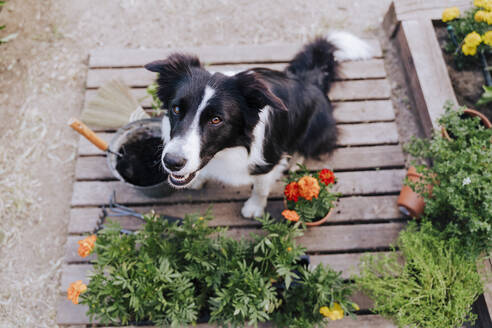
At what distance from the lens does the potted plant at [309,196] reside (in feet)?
6.87

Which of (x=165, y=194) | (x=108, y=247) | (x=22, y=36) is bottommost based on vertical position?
(x=108, y=247)

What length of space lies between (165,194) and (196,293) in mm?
845

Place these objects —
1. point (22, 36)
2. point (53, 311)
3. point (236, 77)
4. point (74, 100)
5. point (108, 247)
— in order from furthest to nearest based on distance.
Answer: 1. point (22, 36)
2. point (74, 100)
3. point (53, 311)
4. point (108, 247)
5. point (236, 77)

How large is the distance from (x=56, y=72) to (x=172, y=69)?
2123mm

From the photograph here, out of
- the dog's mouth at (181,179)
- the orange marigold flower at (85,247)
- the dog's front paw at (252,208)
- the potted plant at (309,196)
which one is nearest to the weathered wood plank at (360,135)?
the potted plant at (309,196)

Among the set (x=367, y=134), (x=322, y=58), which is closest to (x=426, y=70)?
(x=367, y=134)

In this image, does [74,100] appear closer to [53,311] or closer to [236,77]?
[53,311]

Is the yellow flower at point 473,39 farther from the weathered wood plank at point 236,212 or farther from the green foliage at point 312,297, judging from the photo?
the green foliage at point 312,297

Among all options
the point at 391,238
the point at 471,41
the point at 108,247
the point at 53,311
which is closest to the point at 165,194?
the point at 108,247

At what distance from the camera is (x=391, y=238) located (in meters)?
2.74

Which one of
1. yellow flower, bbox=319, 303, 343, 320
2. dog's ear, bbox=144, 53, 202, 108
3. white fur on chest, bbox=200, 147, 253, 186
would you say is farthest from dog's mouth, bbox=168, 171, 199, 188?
yellow flower, bbox=319, 303, 343, 320

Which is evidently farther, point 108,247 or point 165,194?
point 165,194

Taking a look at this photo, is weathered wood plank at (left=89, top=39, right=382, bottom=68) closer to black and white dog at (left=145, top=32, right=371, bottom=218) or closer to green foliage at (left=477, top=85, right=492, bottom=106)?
black and white dog at (left=145, top=32, right=371, bottom=218)

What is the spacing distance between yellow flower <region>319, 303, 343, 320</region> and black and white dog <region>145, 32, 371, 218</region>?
3.00ft
